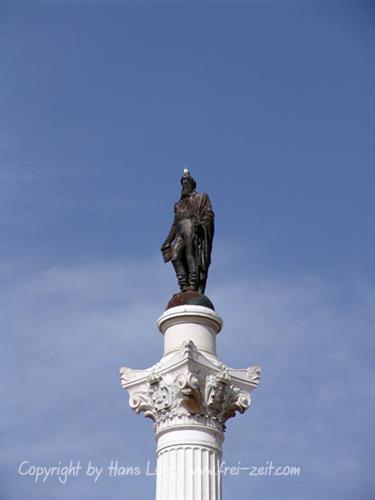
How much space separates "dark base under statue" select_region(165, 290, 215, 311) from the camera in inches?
920

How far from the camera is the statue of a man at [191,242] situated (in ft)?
80.1

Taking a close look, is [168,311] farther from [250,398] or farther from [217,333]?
[250,398]

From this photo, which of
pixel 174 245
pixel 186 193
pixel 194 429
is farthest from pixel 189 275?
pixel 194 429

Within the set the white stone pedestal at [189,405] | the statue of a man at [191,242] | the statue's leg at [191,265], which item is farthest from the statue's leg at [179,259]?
the white stone pedestal at [189,405]

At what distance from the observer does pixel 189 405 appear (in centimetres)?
2142

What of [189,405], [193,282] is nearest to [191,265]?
[193,282]

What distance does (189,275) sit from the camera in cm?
2445

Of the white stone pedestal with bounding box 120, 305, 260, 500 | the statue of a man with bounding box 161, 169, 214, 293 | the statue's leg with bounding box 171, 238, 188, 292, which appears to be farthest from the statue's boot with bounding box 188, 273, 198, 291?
the white stone pedestal with bounding box 120, 305, 260, 500

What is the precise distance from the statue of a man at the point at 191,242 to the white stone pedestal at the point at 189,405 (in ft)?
6.56

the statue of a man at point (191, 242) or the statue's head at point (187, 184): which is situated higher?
the statue's head at point (187, 184)

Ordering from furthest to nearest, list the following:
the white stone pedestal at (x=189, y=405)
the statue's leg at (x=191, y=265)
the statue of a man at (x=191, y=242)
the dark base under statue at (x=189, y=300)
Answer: the statue of a man at (x=191, y=242), the statue's leg at (x=191, y=265), the dark base under statue at (x=189, y=300), the white stone pedestal at (x=189, y=405)

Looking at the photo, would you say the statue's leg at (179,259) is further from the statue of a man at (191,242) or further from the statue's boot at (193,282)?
the statue's boot at (193,282)

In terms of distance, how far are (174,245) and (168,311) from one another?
7.25 ft

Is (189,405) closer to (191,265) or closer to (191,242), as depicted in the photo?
(191,265)
